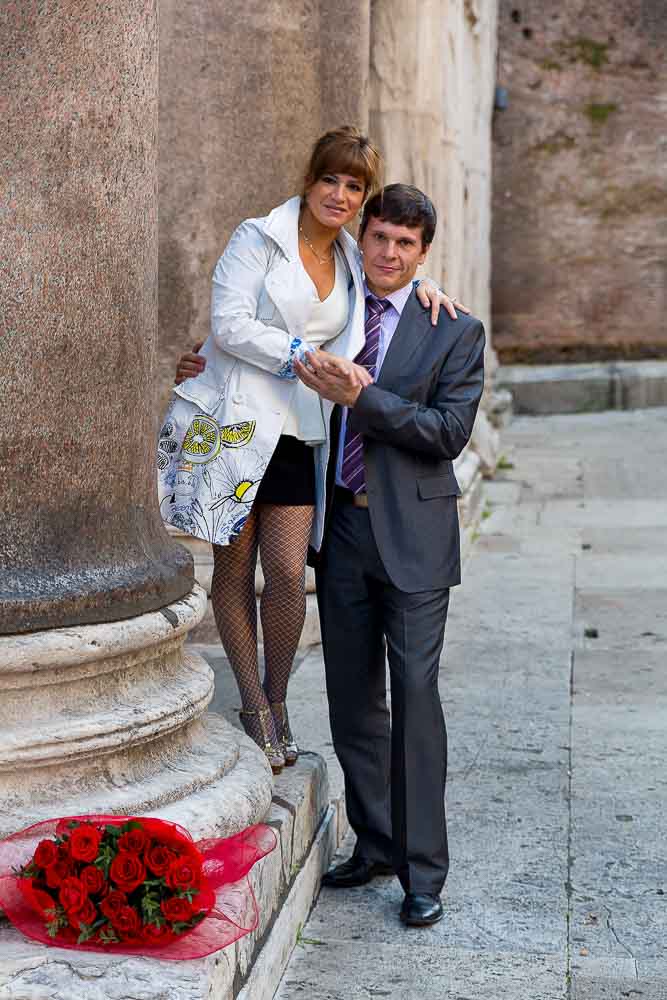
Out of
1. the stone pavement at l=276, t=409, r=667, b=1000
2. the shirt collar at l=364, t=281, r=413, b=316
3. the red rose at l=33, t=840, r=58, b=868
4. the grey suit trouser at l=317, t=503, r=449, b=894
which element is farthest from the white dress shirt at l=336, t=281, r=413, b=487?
the red rose at l=33, t=840, r=58, b=868

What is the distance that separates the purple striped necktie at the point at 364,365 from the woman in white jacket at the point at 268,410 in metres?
0.04

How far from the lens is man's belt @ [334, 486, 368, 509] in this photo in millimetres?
3533

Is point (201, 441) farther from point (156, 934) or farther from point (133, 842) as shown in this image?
point (156, 934)

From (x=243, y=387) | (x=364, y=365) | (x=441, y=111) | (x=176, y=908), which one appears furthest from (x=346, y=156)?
(x=441, y=111)

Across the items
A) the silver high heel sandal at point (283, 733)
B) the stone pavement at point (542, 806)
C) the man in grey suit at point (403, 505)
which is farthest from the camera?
the silver high heel sandal at point (283, 733)

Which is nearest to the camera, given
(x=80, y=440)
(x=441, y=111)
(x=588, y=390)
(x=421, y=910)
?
(x=80, y=440)

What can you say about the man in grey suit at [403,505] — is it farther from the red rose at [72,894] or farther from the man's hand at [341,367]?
the red rose at [72,894]

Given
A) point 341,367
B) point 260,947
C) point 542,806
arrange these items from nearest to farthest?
1. point 260,947
2. point 341,367
3. point 542,806

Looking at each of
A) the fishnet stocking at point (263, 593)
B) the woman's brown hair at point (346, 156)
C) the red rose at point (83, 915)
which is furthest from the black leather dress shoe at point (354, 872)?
the woman's brown hair at point (346, 156)

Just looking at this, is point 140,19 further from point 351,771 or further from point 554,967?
point 554,967

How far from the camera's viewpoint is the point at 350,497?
11.7ft

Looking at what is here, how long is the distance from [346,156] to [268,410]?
25.1 inches

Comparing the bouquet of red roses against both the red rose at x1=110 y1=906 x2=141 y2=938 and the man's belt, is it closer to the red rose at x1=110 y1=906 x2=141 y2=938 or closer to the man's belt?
the red rose at x1=110 y1=906 x2=141 y2=938

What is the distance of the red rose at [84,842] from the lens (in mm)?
2527
